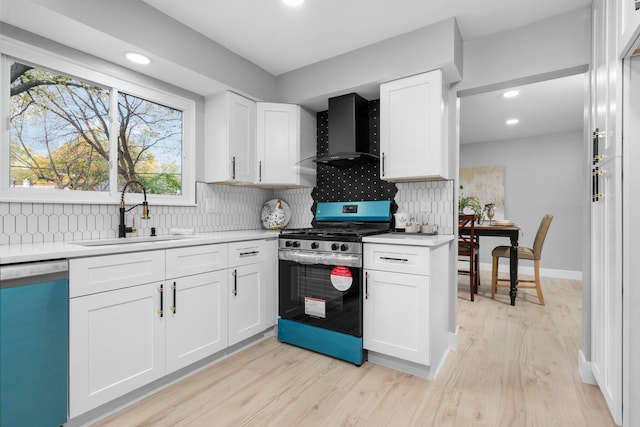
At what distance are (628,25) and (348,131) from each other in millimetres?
1849

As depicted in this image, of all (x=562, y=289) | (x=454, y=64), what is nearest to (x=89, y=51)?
(x=454, y=64)

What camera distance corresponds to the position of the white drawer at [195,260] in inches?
79.8

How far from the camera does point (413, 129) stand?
248cm

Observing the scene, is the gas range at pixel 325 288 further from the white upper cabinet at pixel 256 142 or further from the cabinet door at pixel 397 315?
the white upper cabinet at pixel 256 142

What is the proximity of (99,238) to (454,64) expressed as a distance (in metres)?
2.78

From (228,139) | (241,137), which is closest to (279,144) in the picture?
(241,137)

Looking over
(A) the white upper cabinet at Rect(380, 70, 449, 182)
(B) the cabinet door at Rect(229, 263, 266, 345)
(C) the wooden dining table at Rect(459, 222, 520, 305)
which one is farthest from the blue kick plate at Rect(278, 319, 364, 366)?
(C) the wooden dining table at Rect(459, 222, 520, 305)

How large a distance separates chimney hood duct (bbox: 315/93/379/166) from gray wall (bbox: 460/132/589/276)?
141 inches

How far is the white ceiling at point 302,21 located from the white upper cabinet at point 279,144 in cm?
43

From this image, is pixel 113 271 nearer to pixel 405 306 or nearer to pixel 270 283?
pixel 270 283

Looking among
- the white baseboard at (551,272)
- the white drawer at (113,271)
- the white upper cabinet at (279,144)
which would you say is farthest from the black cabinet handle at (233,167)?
the white baseboard at (551,272)

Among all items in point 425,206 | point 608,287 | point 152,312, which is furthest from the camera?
point 425,206

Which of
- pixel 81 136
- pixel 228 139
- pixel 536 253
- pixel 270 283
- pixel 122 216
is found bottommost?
pixel 270 283

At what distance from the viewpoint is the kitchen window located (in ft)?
6.21
